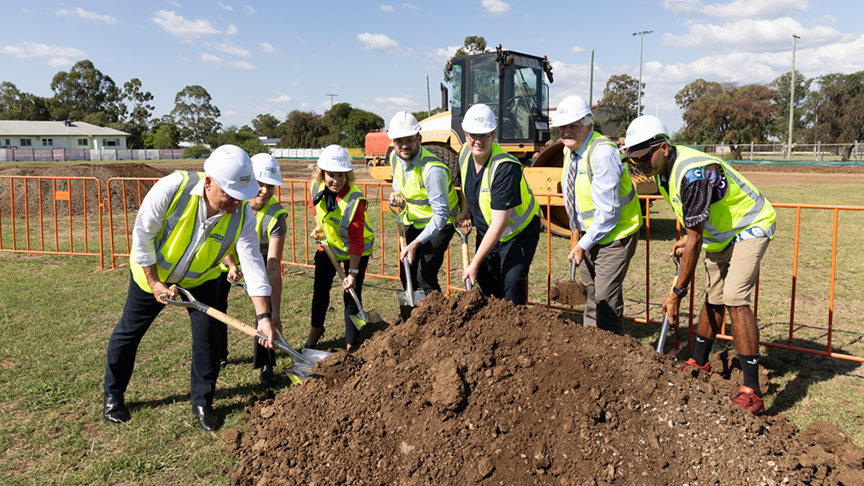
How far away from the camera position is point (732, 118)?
157 feet

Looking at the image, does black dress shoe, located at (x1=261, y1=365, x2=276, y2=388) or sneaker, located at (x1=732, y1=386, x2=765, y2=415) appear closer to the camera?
sneaker, located at (x1=732, y1=386, x2=765, y2=415)

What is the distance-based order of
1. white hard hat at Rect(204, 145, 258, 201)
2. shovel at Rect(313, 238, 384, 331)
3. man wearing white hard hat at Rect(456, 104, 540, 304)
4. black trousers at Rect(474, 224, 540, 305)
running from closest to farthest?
1. white hard hat at Rect(204, 145, 258, 201)
2. man wearing white hard hat at Rect(456, 104, 540, 304)
3. black trousers at Rect(474, 224, 540, 305)
4. shovel at Rect(313, 238, 384, 331)

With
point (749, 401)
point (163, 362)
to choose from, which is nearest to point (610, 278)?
point (749, 401)

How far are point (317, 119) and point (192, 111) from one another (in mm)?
26091

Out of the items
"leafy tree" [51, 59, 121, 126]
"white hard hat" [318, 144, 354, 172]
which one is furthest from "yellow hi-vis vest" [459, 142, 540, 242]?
"leafy tree" [51, 59, 121, 126]

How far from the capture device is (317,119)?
6862 centimetres

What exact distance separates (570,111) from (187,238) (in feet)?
8.18

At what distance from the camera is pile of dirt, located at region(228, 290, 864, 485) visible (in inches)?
111

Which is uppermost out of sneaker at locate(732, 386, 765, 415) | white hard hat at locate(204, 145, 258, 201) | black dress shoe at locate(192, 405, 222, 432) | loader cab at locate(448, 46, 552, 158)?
loader cab at locate(448, 46, 552, 158)

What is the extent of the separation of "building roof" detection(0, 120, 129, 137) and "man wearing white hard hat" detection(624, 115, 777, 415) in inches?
2799

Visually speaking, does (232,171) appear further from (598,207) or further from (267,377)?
(598,207)

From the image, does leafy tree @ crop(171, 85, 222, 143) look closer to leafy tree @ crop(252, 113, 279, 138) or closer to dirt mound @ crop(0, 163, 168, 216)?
leafy tree @ crop(252, 113, 279, 138)

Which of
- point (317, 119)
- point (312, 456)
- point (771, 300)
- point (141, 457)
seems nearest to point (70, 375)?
point (141, 457)

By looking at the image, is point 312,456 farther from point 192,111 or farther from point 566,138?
point 192,111
